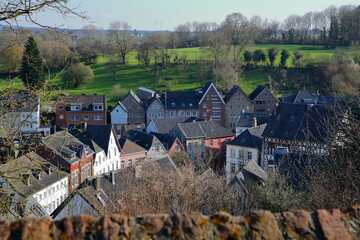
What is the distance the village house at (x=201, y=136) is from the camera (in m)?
43.8

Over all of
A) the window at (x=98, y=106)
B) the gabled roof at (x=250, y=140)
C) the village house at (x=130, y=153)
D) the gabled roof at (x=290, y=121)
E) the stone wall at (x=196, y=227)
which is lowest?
the village house at (x=130, y=153)

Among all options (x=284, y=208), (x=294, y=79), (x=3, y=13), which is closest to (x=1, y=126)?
(x=3, y=13)

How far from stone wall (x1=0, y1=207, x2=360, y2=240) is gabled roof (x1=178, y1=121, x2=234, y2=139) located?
40147 millimetres

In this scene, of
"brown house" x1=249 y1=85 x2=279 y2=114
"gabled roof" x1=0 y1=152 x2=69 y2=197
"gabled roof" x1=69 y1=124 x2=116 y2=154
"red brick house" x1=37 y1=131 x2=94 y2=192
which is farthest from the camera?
"brown house" x1=249 y1=85 x2=279 y2=114

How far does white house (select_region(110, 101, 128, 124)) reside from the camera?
5569cm

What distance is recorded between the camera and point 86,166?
33750 millimetres

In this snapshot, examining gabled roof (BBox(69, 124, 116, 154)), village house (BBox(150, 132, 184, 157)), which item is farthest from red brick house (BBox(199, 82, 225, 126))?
gabled roof (BBox(69, 124, 116, 154))

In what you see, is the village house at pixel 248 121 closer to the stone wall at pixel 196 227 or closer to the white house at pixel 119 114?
the white house at pixel 119 114

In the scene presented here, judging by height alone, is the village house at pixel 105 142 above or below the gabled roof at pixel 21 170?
below

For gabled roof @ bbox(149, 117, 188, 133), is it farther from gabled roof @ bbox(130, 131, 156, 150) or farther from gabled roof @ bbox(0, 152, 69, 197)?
gabled roof @ bbox(0, 152, 69, 197)

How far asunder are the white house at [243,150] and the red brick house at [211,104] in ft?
66.2

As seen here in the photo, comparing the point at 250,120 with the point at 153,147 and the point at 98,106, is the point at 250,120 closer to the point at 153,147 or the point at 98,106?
the point at 153,147

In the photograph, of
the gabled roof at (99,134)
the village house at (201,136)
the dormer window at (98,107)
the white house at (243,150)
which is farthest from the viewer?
the dormer window at (98,107)

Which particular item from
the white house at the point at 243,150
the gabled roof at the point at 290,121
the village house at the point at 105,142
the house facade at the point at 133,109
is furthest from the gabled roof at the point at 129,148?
the house facade at the point at 133,109
